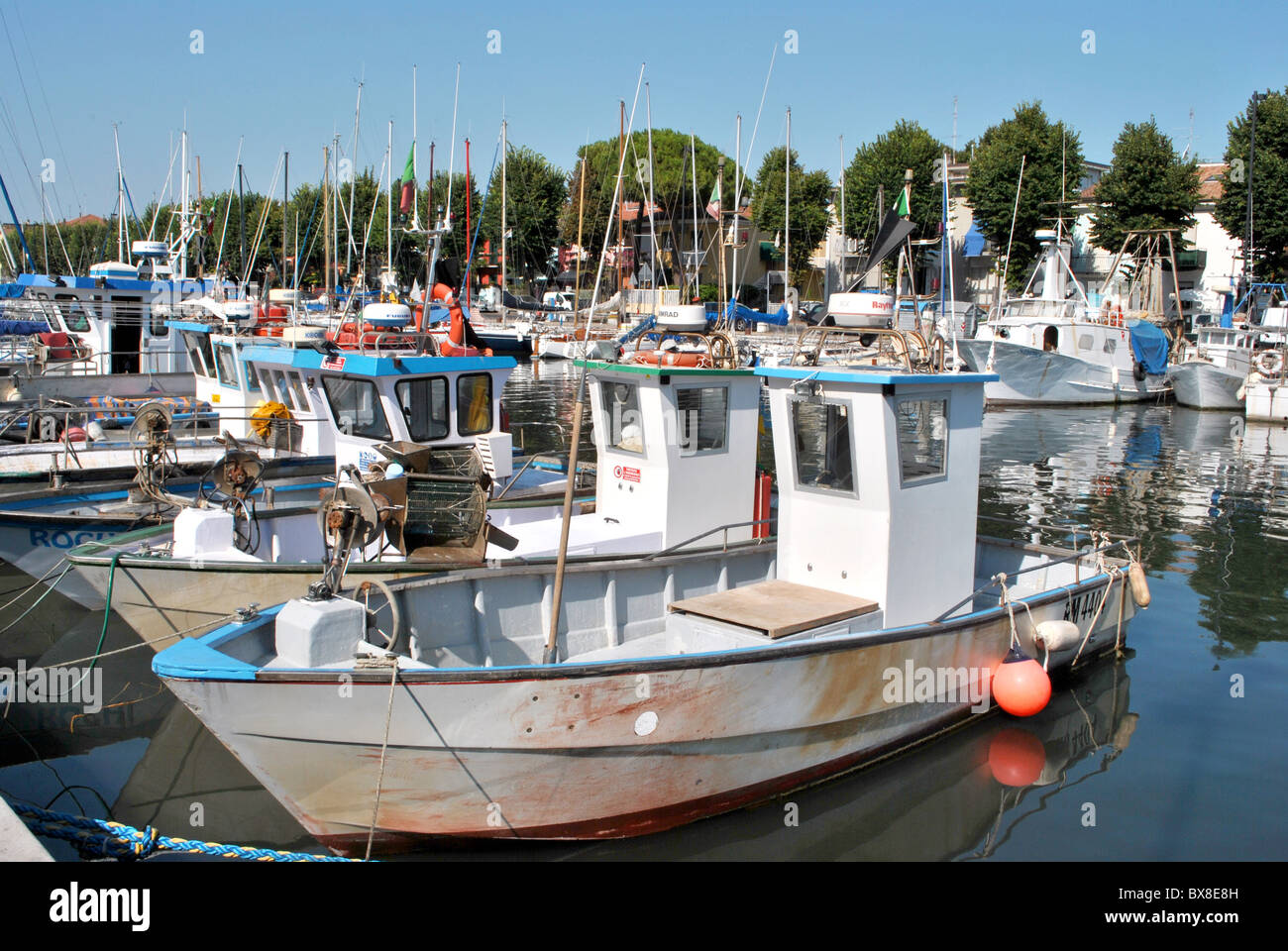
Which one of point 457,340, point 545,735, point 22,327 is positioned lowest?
point 545,735

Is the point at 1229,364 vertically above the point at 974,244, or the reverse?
the point at 974,244

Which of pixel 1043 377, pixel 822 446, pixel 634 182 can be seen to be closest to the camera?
pixel 822 446

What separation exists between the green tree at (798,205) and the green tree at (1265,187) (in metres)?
22.0

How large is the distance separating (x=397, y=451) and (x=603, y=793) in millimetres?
3957

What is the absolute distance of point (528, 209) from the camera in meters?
68.9

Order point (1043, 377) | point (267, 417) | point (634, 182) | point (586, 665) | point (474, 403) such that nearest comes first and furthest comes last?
point (586, 665), point (474, 403), point (267, 417), point (1043, 377), point (634, 182)

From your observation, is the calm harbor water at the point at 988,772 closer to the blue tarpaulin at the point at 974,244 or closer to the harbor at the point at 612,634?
the harbor at the point at 612,634

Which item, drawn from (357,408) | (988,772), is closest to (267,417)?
(357,408)

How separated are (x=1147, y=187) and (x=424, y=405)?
154ft

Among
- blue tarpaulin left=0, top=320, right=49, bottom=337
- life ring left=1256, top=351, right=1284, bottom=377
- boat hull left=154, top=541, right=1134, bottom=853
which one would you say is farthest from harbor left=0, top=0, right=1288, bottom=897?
blue tarpaulin left=0, top=320, right=49, bottom=337

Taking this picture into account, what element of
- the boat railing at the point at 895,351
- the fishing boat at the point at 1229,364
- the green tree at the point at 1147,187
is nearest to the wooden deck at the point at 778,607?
the boat railing at the point at 895,351

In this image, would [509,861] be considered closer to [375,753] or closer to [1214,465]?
[375,753]

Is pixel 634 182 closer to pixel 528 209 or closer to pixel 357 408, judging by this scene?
pixel 528 209

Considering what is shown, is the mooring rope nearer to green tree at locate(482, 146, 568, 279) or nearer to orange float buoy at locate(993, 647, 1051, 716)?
orange float buoy at locate(993, 647, 1051, 716)
